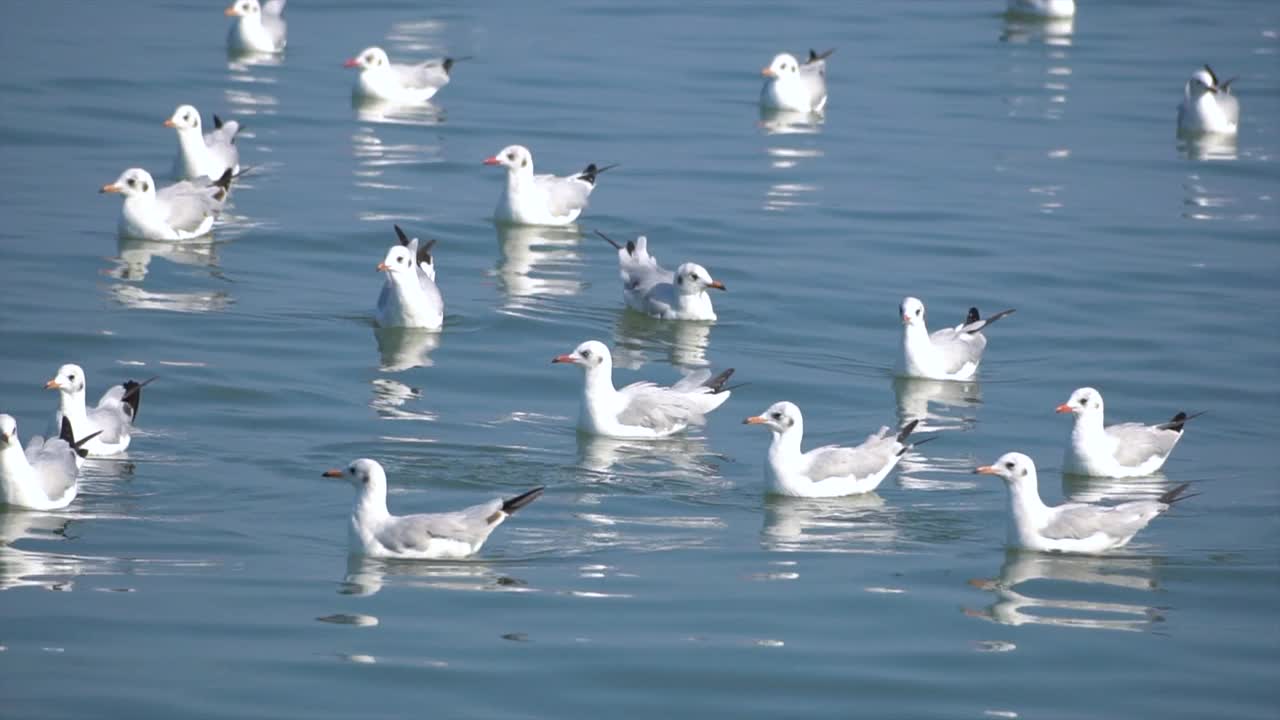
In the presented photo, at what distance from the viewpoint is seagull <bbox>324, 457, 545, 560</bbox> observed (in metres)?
12.2

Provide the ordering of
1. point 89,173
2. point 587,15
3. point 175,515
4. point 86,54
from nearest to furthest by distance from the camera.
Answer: point 175,515
point 89,173
point 86,54
point 587,15

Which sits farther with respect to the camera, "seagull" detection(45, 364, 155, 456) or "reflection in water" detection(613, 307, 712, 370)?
"reflection in water" detection(613, 307, 712, 370)

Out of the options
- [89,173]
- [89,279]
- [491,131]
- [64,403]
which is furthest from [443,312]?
[491,131]

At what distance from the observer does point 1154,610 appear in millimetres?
11930

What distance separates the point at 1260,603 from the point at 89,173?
15352mm

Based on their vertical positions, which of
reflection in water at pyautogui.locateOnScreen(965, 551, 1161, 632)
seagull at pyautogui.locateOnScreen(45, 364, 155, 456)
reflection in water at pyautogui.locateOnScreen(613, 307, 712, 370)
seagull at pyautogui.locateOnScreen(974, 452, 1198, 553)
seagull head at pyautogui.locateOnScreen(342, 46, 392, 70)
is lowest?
reflection in water at pyautogui.locateOnScreen(965, 551, 1161, 632)

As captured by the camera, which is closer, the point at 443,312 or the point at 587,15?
the point at 443,312

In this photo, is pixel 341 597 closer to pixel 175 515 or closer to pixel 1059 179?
pixel 175 515

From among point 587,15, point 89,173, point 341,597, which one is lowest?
point 341,597

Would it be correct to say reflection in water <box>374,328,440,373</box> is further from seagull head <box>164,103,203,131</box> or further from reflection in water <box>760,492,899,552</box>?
seagull head <box>164,103,203,131</box>

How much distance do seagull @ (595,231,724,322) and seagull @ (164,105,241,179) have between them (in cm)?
568

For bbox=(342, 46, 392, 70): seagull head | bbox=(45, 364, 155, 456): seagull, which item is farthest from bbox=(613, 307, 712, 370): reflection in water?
bbox=(342, 46, 392, 70): seagull head

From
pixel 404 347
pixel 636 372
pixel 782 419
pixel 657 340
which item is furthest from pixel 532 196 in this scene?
pixel 782 419

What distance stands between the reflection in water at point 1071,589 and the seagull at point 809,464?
145cm
